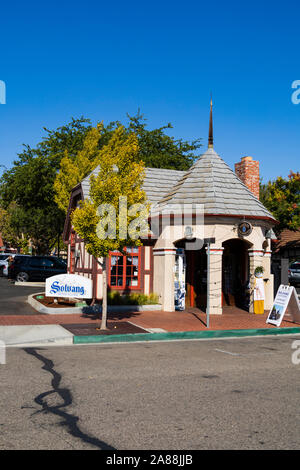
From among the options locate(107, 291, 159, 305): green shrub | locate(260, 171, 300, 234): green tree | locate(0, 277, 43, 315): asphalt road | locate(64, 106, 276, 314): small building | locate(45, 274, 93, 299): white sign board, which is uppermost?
locate(260, 171, 300, 234): green tree

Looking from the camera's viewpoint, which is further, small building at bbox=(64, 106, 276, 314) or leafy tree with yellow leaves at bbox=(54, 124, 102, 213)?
leafy tree with yellow leaves at bbox=(54, 124, 102, 213)

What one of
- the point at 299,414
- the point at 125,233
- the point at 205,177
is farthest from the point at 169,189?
the point at 299,414

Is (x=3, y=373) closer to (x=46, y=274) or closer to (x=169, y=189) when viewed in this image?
(x=169, y=189)

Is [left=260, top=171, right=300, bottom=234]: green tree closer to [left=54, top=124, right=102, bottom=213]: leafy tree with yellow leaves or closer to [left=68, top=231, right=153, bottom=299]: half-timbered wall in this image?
[left=54, top=124, right=102, bottom=213]: leafy tree with yellow leaves

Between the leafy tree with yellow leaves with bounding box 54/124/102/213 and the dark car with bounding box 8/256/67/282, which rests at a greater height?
the leafy tree with yellow leaves with bounding box 54/124/102/213

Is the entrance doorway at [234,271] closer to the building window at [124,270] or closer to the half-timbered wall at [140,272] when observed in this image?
the half-timbered wall at [140,272]

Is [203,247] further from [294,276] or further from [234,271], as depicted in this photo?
[294,276]

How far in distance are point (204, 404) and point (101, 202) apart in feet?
25.5

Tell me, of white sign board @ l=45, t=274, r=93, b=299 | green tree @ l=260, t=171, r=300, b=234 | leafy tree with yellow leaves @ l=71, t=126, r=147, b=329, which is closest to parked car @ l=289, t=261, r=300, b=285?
green tree @ l=260, t=171, r=300, b=234

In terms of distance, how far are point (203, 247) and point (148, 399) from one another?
13924mm

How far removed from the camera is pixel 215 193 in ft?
61.2

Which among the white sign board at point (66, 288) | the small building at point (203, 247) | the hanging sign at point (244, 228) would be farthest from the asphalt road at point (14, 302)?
the hanging sign at point (244, 228)

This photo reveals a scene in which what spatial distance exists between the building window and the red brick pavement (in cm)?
226

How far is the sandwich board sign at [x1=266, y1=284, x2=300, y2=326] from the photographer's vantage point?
14788 millimetres
